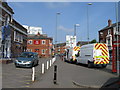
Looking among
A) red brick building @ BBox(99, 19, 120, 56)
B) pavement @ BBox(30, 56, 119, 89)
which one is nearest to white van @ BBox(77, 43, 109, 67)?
pavement @ BBox(30, 56, 119, 89)

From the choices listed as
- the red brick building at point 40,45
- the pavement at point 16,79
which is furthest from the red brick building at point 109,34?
the pavement at point 16,79

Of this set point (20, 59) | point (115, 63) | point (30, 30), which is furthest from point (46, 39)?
point (115, 63)

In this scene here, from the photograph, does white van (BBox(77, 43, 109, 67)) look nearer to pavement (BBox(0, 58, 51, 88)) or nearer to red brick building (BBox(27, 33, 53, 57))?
pavement (BBox(0, 58, 51, 88))

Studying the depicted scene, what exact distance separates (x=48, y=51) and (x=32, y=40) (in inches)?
293

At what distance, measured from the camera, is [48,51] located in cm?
6412

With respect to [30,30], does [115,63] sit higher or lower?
lower

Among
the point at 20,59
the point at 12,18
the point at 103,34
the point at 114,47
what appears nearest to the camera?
the point at 114,47

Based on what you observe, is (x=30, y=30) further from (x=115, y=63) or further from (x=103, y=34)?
(x=115, y=63)

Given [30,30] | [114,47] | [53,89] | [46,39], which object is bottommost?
[53,89]

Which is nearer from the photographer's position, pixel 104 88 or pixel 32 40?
pixel 104 88

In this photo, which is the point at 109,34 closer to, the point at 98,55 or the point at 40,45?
the point at 40,45

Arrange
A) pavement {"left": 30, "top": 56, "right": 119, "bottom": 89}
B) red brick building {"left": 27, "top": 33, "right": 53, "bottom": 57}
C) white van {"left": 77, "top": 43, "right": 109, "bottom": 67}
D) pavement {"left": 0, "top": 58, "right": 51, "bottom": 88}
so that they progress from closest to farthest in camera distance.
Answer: pavement {"left": 30, "top": 56, "right": 119, "bottom": 89} < pavement {"left": 0, "top": 58, "right": 51, "bottom": 88} < white van {"left": 77, "top": 43, "right": 109, "bottom": 67} < red brick building {"left": 27, "top": 33, "right": 53, "bottom": 57}

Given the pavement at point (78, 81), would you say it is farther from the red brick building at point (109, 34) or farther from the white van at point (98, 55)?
the red brick building at point (109, 34)

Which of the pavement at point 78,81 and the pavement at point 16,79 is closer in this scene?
the pavement at point 78,81
